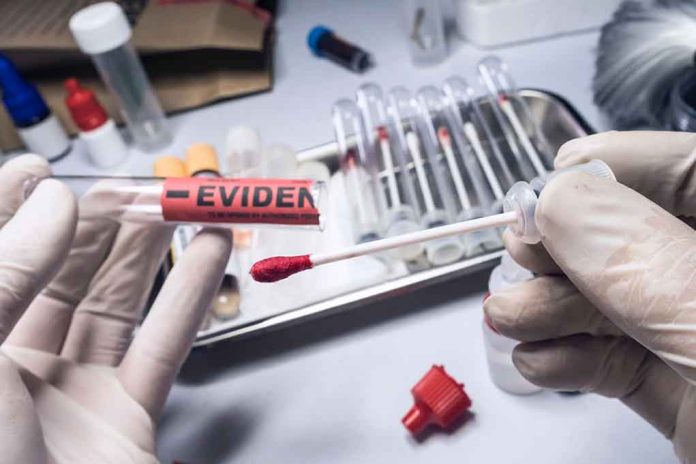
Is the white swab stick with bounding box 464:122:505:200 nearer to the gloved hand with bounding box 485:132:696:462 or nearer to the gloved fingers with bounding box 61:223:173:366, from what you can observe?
the gloved hand with bounding box 485:132:696:462

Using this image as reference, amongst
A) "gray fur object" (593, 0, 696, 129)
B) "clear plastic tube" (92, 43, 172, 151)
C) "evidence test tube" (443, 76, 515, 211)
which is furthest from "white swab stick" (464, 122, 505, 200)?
"clear plastic tube" (92, 43, 172, 151)

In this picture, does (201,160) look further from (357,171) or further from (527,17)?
(527,17)

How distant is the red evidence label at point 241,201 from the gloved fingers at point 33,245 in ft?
0.31

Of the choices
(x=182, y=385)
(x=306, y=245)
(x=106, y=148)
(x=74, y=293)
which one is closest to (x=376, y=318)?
(x=306, y=245)

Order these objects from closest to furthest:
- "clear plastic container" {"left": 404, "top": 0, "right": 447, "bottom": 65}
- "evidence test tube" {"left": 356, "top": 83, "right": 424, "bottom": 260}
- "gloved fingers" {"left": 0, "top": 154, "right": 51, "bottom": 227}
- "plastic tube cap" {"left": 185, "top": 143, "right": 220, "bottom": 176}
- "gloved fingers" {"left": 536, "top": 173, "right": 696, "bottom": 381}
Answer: "gloved fingers" {"left": 536, "top": 173, "right": 696, "bottom": 381}
"gloved fingers" {"left": 0, "top": 154, "right": 51, "bottom": 227}
"evidence test tube" {"left": 356, "top": 83, "right": 424, "bottom": 260}
"plastic tube cap" {"left": 185, "top": 143, "right": 220, "bottom": 176}
"clear plastic container" {"left": 404, "top": 0, "right": 447, "bottom": 65}

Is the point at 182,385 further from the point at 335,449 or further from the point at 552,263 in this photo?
the point at 552,263

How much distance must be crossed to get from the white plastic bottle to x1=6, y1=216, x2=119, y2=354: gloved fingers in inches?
16.6

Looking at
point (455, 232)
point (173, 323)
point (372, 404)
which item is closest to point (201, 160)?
point (173, 323)

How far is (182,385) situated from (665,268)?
51 centimetres

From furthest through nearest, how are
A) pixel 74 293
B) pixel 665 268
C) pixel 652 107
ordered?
1. pixel 652 107
2. pixel 74 293
3. pixel 665 268

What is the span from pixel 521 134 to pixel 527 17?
0.33 m

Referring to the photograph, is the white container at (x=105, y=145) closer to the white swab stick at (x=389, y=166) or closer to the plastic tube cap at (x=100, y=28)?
the plastic tube cap at (x=100, y=28)

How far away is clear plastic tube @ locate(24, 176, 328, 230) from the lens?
0.56 metres

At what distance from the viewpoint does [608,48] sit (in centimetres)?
90
